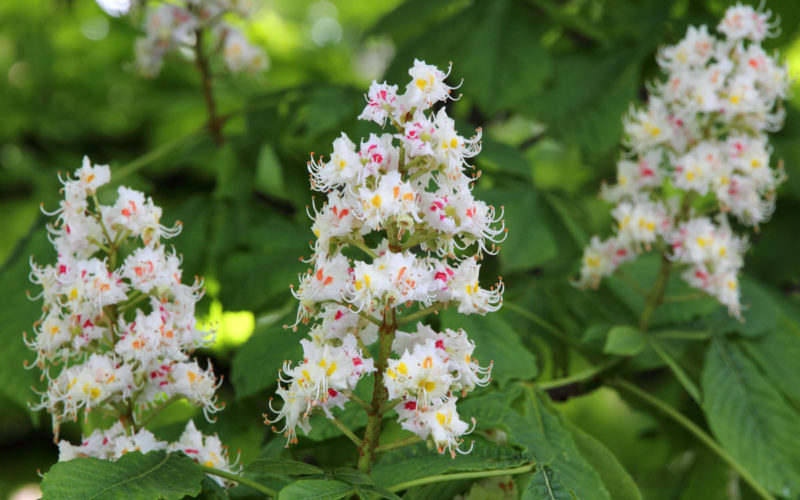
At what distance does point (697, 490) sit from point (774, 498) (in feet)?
2.16

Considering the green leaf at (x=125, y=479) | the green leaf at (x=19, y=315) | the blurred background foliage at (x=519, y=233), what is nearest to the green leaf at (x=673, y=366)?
the blurred background foliage at (x=519, y=233)

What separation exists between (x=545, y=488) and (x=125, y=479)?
2.44 feet

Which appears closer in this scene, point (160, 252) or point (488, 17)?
point (160, 252)

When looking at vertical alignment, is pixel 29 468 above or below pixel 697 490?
above

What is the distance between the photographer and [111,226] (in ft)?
5.59

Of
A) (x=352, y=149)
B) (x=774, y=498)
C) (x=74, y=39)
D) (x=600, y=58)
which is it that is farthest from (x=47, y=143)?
(x=774, y=498)

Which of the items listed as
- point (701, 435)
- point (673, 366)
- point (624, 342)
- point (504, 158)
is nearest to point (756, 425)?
point (701, 435)

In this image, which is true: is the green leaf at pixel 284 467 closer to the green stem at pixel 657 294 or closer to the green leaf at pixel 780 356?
the green stem at pixel 657 294

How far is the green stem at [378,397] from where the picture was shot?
147 cm

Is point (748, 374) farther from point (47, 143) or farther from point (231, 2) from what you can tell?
point (47, 143)

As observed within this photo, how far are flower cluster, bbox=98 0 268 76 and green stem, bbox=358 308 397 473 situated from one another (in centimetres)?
194

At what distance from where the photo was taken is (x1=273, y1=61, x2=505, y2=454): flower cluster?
1382 millimetres

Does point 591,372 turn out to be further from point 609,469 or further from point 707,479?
point 707,479

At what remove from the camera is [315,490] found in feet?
4.53
